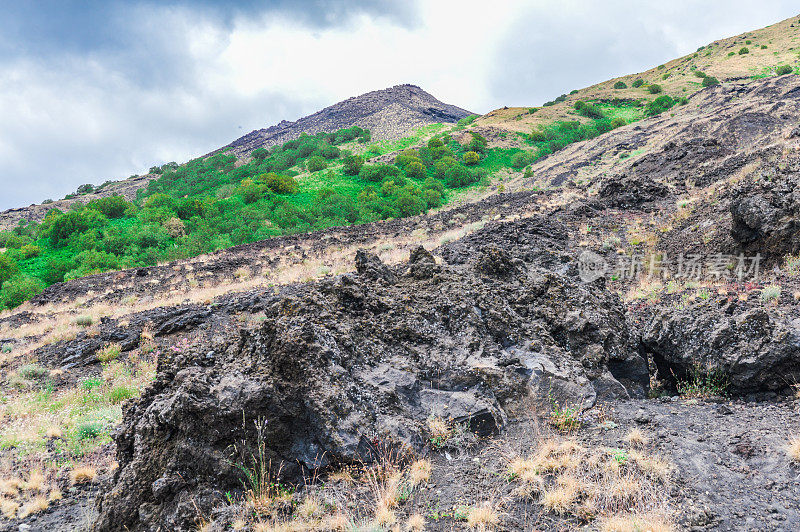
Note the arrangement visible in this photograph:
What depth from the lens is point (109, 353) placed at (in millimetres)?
10602

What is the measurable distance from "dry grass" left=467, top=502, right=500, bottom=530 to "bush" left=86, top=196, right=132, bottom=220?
50.8m

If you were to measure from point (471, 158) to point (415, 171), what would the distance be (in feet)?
28.5

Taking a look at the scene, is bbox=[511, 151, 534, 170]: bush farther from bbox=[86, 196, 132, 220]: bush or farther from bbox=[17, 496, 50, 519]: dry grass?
bbox=[17, 496, 50, 519]: dry grass

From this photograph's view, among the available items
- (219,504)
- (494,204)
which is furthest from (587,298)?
(494,204)

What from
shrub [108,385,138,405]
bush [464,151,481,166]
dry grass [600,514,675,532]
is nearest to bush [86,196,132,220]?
shrub [108,385,138,405]

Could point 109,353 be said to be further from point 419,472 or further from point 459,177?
point 459,177

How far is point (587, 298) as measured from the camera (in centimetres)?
621

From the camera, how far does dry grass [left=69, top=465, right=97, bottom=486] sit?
195 inches

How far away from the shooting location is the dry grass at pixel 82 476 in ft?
16.3

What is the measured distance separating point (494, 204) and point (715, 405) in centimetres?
2563

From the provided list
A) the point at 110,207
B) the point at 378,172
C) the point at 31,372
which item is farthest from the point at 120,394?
the point at 378,172

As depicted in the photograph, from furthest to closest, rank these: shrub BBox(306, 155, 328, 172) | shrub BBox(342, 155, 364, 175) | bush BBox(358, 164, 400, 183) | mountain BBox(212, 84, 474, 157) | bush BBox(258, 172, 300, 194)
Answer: mountain BBox(212, 84, 474, 157)
shrub BBox(306, 155, 328, 172)
shrub BBox(342, 155, 364, 175)
bush BBox(358, 164, 400, 183)
bush BBox(258, 172, 300, 194)

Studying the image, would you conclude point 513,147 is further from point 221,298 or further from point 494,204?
point 221,298

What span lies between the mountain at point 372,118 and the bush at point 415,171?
2538 cm
